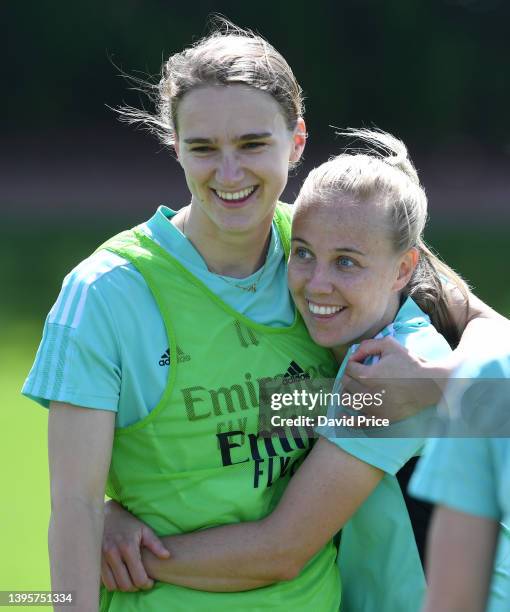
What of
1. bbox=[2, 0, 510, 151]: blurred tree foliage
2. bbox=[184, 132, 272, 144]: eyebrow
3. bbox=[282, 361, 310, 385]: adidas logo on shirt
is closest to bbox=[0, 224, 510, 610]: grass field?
bbox=[282, 361, 310, 385]: adidas logo on shirt

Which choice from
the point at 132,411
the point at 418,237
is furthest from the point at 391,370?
the point at 132,411

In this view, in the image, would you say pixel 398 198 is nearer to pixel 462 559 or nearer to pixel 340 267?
pixel 340 267

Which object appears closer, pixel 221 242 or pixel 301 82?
pixel 221 242

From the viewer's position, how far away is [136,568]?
206 cm

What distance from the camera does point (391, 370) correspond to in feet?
7.05

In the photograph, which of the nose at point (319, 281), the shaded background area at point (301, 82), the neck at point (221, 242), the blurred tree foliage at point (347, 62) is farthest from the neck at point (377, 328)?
the blurred tree foliage at point (347, 62)

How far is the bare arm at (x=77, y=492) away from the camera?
1978 mm

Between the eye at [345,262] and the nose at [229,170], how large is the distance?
28 centimetres

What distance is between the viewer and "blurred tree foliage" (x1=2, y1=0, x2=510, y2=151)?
39.9 feet

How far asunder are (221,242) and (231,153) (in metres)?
0.20

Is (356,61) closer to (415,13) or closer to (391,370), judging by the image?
(415,13)

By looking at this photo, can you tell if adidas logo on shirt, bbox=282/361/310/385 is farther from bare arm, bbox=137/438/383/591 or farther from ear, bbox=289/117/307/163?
ear, bbox=289/117/307/163

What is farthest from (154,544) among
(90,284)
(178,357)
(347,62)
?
(347,62)

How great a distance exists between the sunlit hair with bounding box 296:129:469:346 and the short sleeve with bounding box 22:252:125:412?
530 millimetres
